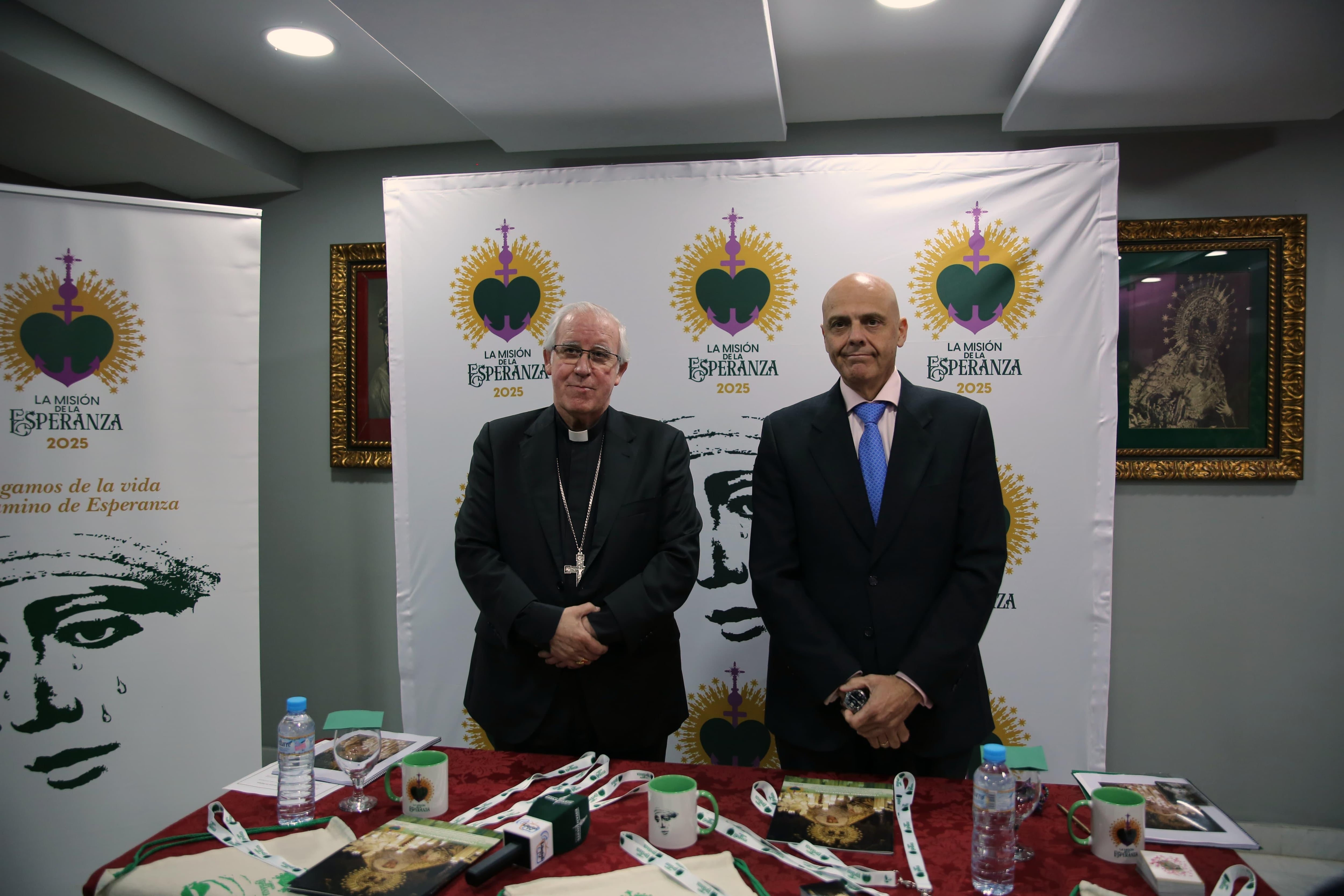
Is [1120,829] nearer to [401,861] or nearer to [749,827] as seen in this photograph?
[749,827]

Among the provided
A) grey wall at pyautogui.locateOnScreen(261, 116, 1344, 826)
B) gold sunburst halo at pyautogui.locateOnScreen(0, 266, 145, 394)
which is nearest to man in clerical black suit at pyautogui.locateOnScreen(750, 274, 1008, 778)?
grey wall at pyautogui.locateOnScreen(261, 116, 1344, 826)

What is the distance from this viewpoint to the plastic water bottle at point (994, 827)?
48.2 inches

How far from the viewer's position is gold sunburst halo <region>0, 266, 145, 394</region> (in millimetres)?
2578

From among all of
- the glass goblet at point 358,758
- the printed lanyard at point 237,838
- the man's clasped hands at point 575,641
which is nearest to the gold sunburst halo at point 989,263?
the man's clasped hands at point 575,641

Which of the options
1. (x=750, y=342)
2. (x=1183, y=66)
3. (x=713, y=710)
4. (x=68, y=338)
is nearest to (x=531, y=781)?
(x=713, y=710)

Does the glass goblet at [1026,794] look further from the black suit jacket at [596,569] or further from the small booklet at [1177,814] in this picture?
the black suit jacket at [596,569]

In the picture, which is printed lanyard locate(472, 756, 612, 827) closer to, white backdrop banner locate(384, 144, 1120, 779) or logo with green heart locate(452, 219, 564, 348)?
white backdrop banner locate(384, 144, 1120, 779)

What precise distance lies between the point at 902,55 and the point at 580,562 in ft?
6.96

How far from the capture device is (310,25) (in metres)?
2.56

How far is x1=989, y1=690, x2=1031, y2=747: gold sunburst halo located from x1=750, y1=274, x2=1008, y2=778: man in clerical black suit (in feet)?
3.37

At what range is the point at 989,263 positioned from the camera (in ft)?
9.56

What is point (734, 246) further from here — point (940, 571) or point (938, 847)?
point (938, 847)

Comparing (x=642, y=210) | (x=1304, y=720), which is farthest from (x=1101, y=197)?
(x=1304, y=720)

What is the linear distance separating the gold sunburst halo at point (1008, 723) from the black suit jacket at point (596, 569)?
133 cm
